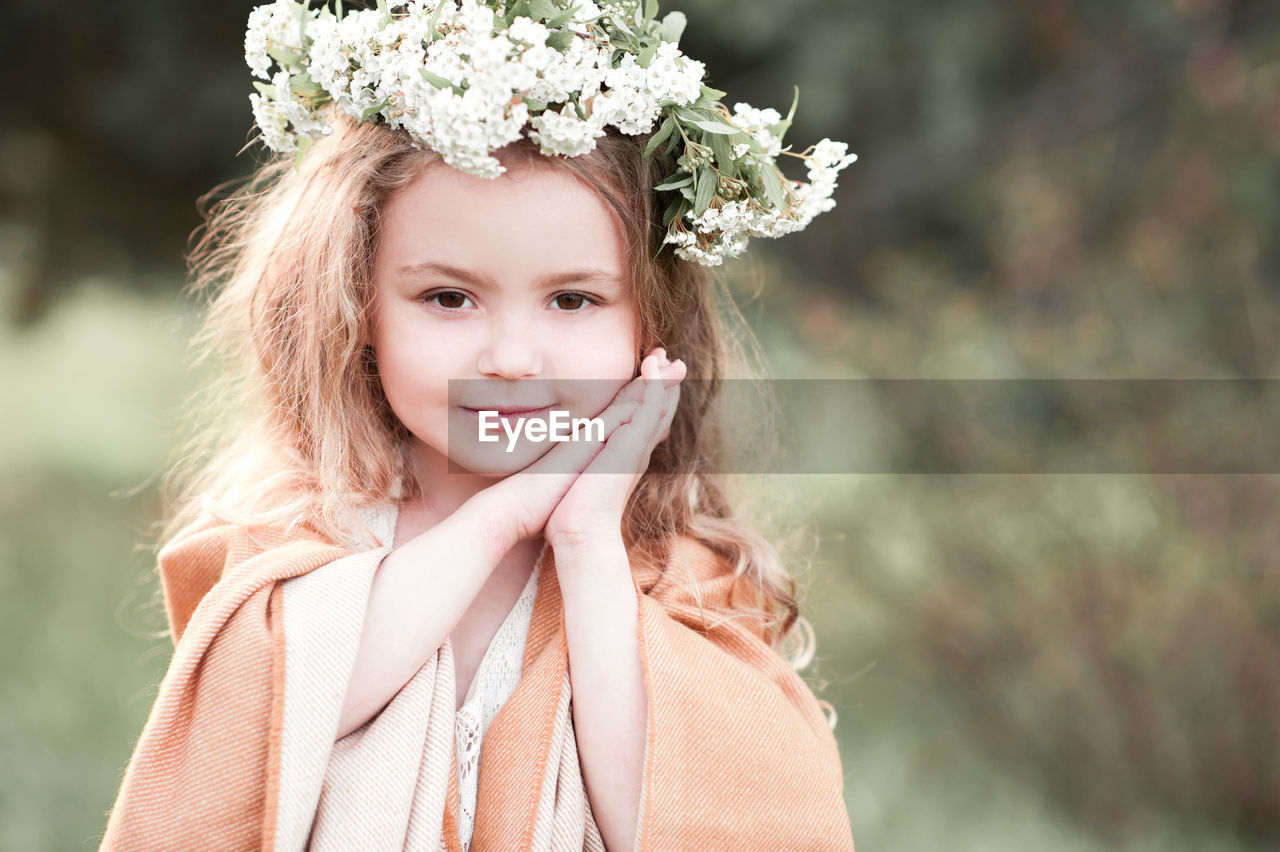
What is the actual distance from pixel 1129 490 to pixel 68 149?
187 inches

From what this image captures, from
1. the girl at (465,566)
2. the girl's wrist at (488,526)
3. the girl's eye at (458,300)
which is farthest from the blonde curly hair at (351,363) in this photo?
the girl's wrist at (488,526)

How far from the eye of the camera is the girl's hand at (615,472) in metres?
1.45

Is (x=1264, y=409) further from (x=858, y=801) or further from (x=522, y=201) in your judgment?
(x=522, y=201)

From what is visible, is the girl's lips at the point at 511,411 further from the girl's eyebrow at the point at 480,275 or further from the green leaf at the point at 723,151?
the green leaf at the point at 723,151

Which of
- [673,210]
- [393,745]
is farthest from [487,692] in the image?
[673,210]

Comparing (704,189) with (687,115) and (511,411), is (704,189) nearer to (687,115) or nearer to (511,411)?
(687,115)

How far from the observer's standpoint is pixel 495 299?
1385mm

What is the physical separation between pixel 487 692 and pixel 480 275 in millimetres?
620

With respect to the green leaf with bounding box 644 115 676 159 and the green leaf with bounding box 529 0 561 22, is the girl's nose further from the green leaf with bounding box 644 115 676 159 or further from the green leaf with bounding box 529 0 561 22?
the green leaf with bounding box 529 0 561 22

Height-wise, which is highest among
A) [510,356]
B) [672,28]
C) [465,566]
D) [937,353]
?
[937,353]

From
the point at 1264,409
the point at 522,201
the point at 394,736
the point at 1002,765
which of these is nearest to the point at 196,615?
the point at 394,736

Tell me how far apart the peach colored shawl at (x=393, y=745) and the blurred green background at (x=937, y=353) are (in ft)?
4.62

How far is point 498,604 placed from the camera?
1.55 metres

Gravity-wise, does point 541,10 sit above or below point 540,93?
above
